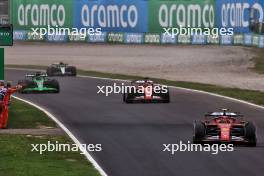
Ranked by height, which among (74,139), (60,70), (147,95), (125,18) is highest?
(125,18)

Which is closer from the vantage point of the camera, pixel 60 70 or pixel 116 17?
pixel 60 70

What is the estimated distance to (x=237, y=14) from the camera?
72.0 meters

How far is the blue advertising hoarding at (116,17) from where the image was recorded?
258 feet

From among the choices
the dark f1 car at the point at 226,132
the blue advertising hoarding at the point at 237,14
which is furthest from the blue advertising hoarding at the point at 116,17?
the dark f1 car at the point at 226,132

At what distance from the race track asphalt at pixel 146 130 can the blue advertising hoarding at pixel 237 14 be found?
93.9 ft

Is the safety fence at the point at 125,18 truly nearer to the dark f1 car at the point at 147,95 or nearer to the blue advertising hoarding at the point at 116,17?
the blue advertising hoarding at the point at 116,17

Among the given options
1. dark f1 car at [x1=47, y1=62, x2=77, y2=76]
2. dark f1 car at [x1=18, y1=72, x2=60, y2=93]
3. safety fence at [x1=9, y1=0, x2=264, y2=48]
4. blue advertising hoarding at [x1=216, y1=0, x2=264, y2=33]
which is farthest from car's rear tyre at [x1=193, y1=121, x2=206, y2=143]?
safety fence at [x1=9, y1=0, x2=264, y2=48]

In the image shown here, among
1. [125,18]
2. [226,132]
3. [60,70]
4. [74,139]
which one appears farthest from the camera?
[125,18]

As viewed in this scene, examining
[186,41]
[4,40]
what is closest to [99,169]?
[4,40]

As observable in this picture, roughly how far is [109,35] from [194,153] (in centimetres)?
5853

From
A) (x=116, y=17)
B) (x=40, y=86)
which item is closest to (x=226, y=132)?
(x=40, y=86)

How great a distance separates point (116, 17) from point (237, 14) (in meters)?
11.9

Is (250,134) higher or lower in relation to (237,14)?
lower

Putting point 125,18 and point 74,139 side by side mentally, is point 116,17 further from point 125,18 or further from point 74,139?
point 74,139
